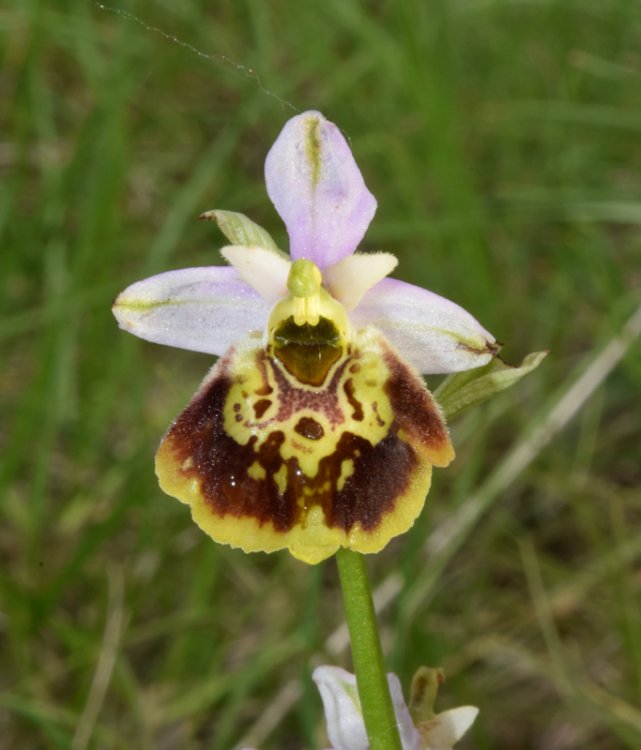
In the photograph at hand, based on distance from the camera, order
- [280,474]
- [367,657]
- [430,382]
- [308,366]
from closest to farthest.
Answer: [367,657]
[280,474]
[308,366]
[430,382]

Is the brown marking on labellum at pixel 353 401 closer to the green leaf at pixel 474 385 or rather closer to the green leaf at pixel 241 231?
the green leaf at pixel 474 385

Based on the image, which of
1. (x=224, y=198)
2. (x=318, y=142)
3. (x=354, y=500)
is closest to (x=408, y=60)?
(x=224, y=198)

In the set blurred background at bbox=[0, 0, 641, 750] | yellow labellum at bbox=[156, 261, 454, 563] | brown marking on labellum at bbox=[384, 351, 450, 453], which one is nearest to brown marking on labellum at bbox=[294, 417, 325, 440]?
yellow labellum at bbox=[156, 261, 454, 563]

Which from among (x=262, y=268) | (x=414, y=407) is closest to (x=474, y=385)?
(x=414, y=407)

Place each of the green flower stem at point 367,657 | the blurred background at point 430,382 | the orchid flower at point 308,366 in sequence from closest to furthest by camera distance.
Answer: the green flower stem at point 367,657
the orchid flower at point 308,366
the blurred background at point 430,382

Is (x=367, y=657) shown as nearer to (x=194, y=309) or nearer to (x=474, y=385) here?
(x=474, y=385)

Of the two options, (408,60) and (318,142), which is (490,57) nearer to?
(408,60)

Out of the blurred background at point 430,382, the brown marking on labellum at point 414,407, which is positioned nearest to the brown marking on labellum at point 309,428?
the brown marking on labellum at point 414,407
